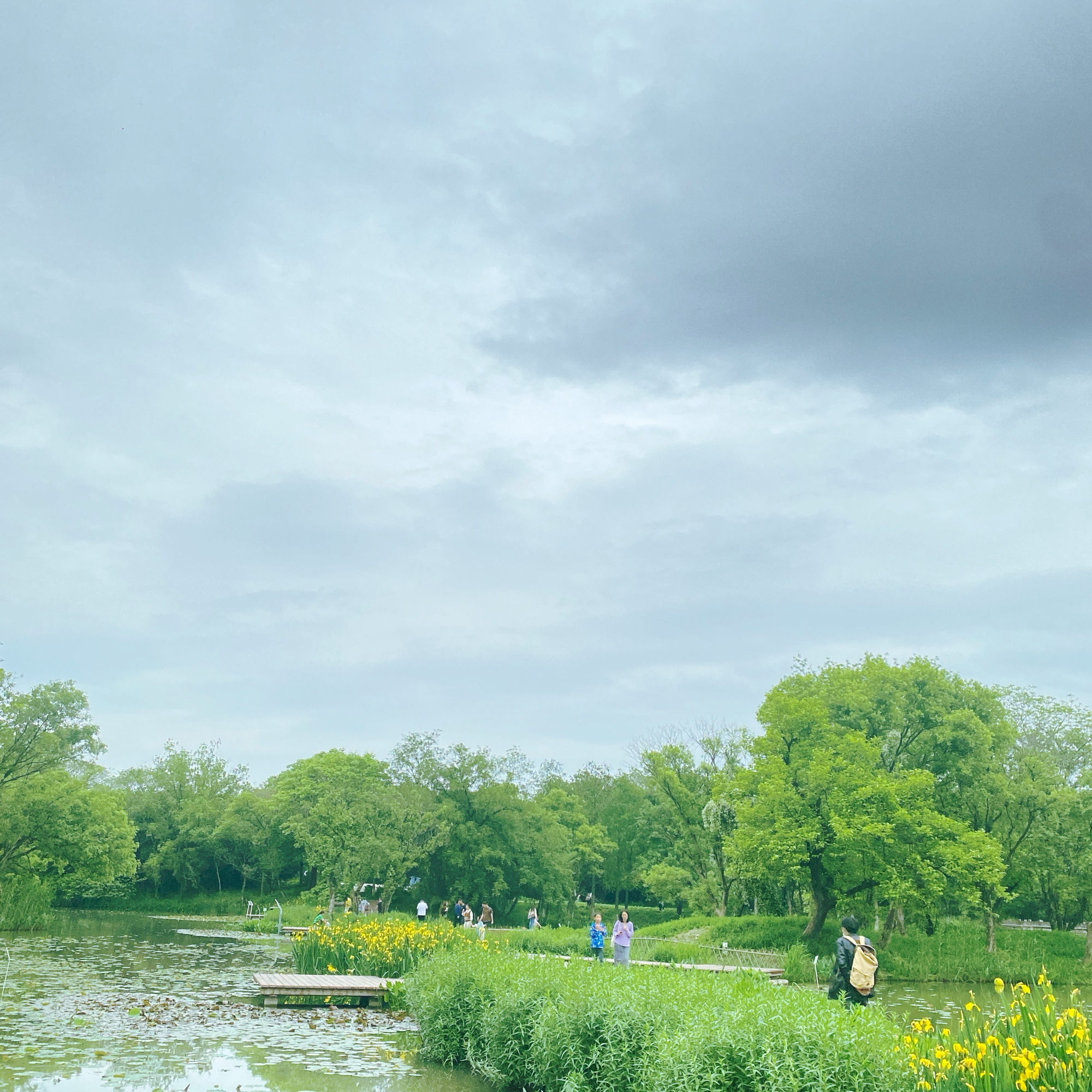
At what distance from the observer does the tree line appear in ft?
113

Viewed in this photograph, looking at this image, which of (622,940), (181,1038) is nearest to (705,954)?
(622,940)

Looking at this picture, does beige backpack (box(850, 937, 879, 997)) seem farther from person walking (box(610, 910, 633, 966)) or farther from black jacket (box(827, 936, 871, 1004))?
person walking (box(610, 910, 633, 966))

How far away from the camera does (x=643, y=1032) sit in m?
9.66

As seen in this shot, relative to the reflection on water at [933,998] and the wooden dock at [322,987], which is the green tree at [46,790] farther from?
the reflection on water at [933,998]

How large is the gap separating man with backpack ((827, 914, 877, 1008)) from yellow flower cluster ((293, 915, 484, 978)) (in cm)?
997

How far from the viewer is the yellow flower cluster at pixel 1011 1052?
23.2 feet

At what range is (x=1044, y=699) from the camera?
5278 cm

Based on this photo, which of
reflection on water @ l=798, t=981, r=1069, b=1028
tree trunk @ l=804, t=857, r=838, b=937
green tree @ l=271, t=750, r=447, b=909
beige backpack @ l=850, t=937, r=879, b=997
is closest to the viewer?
beige backpack @ l=850, t=937, r=879, b=997

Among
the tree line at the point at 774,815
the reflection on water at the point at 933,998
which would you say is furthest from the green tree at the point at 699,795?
the reflection on water at the point at 933,998

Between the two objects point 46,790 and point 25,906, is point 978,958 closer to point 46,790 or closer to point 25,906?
point 25,906

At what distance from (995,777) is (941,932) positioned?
22.0 feet

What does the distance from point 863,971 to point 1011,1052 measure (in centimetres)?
523

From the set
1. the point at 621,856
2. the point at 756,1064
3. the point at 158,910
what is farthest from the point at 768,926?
the point at 158,910

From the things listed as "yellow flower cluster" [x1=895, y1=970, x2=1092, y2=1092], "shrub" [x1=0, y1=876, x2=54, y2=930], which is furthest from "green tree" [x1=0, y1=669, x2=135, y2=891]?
"yellow flower cluster" [x1=895, y1=970, x2=1092, y2=1092]
